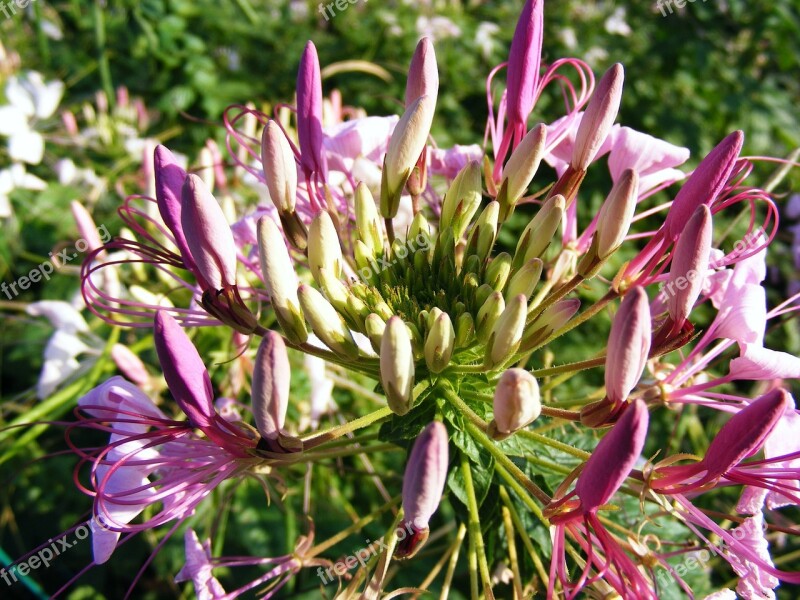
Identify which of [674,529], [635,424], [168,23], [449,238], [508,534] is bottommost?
[674,529]

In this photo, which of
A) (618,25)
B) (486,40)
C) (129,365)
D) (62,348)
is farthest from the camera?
(618,25)

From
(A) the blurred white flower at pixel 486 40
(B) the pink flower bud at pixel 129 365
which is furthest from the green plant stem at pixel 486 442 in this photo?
(A) the blurred white flower at pixel 486 40

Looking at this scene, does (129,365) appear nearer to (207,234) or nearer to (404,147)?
(207,234)

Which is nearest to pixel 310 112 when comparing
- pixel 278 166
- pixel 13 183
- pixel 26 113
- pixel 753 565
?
pixel 278 166

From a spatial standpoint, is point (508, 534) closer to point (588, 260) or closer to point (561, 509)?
point (561, 509)

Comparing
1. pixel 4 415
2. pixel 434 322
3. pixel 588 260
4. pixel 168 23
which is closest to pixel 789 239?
pixel 588 260

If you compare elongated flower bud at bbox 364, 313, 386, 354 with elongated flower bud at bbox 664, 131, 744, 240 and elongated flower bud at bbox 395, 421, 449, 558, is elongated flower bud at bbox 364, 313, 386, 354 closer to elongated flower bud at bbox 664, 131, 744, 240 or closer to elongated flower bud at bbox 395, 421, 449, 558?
elongated flower bud at bbox 395, 421, 449, 558
